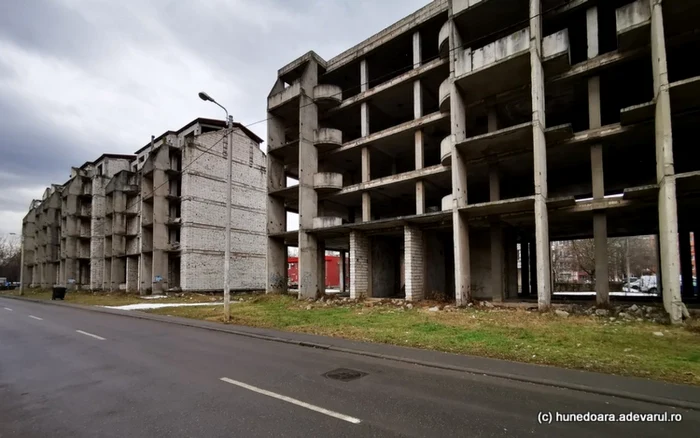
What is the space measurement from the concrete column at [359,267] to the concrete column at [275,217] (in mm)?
7769

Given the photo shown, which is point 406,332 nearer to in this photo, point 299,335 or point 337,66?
point 299,335

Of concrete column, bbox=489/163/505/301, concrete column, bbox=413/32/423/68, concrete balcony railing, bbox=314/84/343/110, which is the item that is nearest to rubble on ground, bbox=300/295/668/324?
concrete column, bbox=489/163/505/301

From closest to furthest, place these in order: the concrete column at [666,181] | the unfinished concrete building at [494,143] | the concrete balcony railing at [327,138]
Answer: the concrete column at [666,181] → the unfinished concrete building at [494,143] → the concrete balcony railing at [327,138]

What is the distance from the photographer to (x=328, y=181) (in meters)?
26.7

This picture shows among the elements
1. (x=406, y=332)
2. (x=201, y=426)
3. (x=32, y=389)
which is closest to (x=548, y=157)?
(x=406, y=332)

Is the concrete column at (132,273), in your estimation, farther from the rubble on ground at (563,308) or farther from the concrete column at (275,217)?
the rubble on ground at (563,308)

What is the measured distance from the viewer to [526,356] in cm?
838

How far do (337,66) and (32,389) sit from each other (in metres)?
26.4

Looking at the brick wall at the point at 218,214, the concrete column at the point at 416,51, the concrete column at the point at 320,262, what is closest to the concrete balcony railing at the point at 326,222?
the concrete column at the point at 320,262

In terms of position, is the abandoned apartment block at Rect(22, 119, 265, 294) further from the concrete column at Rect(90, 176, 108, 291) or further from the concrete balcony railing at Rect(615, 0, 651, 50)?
the concrete balcony railing at Rect(615, 0, 651, 50)

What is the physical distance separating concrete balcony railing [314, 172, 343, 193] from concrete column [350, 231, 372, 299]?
3.94 m

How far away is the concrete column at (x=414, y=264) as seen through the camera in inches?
840

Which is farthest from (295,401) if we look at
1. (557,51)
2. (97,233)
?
(97,233)

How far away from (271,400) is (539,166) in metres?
15.8
